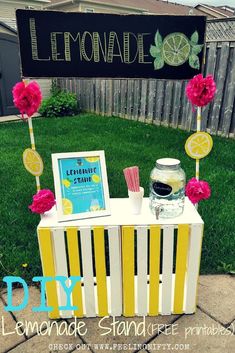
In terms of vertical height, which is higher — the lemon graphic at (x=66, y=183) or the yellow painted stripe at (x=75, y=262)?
the lemon graphic at (x=66, y=183)

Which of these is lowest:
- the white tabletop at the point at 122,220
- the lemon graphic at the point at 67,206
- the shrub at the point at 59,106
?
the shrub at the point at 59,106

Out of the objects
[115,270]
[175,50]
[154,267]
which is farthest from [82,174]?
[175,50]

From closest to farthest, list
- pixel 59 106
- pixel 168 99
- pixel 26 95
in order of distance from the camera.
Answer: pixel 26 95
pixel 168 99
pixel 59 106

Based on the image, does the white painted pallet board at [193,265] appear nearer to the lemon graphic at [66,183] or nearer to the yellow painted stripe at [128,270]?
the yellow painted stripe at [128,270]

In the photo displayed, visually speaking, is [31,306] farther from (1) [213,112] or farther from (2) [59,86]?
(2) [59,86]

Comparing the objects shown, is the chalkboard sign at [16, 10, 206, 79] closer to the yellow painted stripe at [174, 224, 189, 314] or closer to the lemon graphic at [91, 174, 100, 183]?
the lemon graphic at [91, 174, 100, 183]

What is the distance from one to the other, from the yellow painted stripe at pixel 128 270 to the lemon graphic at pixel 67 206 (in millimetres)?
366

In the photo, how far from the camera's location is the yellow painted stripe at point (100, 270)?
2.06m

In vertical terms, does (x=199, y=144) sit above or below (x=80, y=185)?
above

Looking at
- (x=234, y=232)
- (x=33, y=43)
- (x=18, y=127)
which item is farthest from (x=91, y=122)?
(x=33, y=43)

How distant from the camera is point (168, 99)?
710cm

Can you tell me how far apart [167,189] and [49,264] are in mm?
900

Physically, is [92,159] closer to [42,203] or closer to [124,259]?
[42,203]

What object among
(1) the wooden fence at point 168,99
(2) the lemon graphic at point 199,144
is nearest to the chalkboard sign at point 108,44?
(2) the lemon graphic at point 199,144
